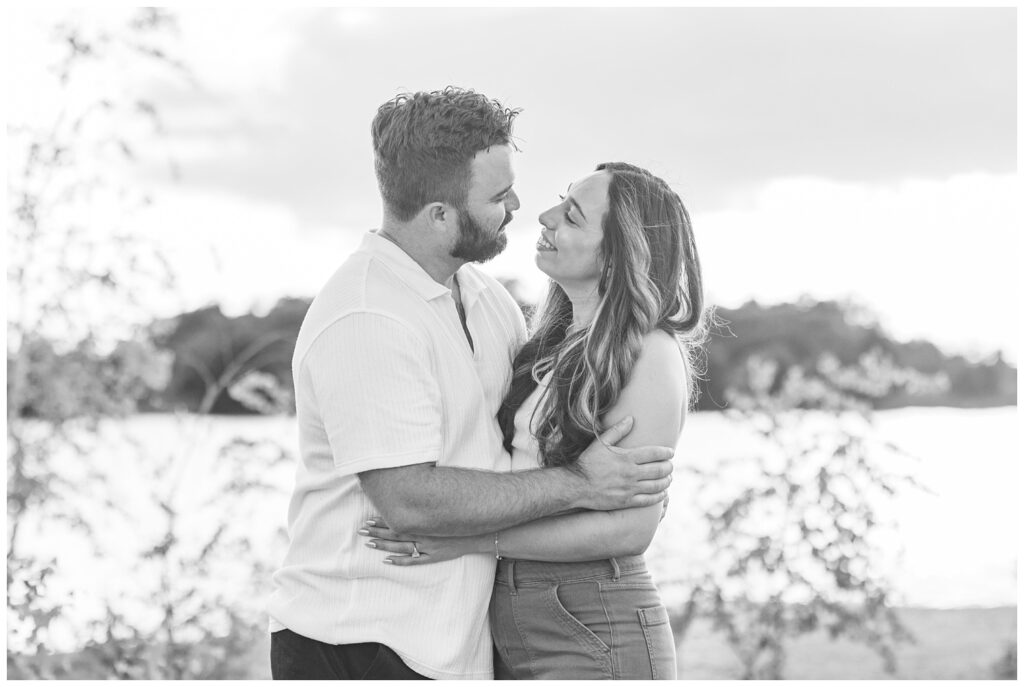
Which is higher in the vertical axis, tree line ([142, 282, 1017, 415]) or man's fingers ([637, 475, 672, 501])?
tree line ([142, 282, 1017, 415])

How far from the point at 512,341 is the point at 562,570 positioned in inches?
25.3

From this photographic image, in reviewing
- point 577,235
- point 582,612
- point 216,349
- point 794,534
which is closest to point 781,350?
point 794,534

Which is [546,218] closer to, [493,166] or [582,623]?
[493,166]

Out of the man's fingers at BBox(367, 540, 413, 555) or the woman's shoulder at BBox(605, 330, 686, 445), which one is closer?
the man's fingers at BBox(367, 540, 413, 555)

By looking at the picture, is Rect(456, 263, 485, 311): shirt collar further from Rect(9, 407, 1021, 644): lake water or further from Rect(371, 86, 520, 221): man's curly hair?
Rect(9, 407, 1021, 644): lake water

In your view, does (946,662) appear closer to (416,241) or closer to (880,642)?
(880,642)

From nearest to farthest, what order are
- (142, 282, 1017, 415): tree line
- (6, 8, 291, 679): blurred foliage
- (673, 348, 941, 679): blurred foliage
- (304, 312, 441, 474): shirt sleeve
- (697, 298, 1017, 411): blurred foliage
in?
(304, 312, 441, 474): shirt sleeve
(6, 8, 291, 679): blurred foliage
(673, 348, 941, 679): blurred foliage
(142, 282, 1017, 415): tree line
(697, 298, 1017, 411): blurred foliage

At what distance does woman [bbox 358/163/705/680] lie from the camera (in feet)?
7.72

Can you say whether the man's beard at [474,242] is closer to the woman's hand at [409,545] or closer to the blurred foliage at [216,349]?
the woman's hand at [409,545]

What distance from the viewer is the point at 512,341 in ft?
8.96

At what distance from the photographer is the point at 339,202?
20.1 ft

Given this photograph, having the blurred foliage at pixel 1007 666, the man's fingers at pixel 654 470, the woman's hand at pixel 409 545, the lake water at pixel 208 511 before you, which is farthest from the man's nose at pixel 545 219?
the blurred foliage at pixel 1007 666

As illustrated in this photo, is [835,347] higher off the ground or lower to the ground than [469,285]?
lower

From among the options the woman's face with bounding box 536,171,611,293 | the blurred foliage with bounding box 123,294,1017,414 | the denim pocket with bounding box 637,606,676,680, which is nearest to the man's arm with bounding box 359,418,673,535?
the denim pocket with bounding box 637,606,676,680
